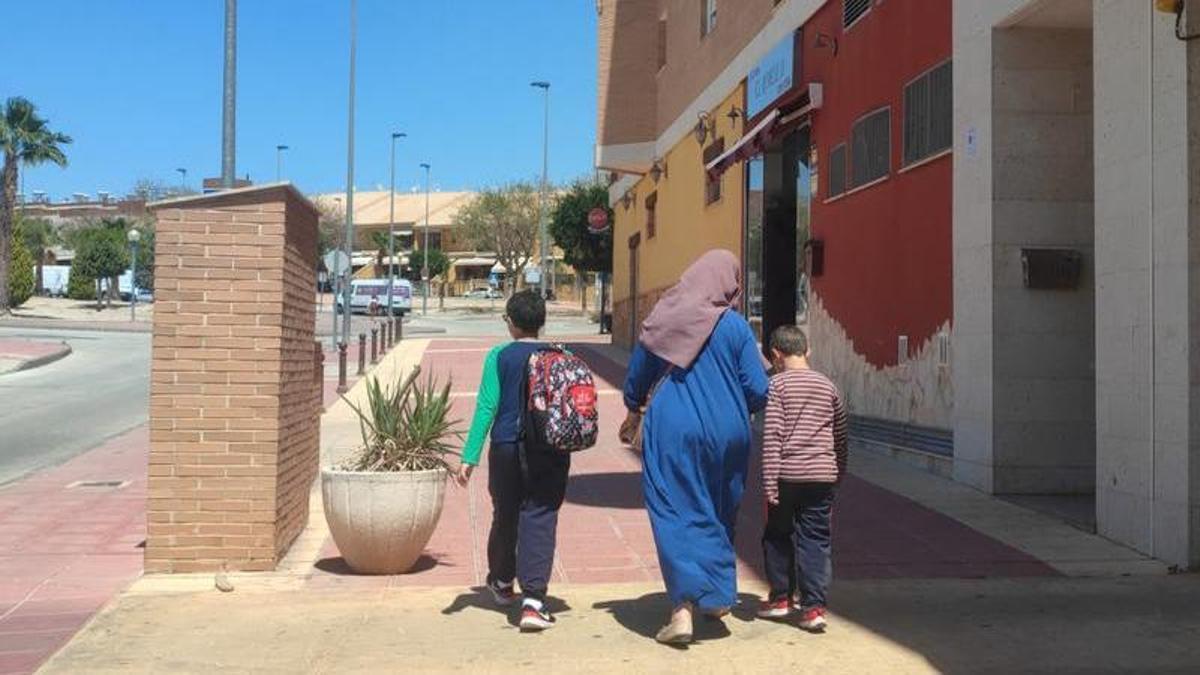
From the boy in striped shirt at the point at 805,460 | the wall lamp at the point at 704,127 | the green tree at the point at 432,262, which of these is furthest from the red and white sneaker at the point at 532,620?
the green tree at the point at 432,262

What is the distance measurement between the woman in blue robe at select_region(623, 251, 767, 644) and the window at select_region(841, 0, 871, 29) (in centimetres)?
813

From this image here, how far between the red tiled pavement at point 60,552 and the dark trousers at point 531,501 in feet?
7.23

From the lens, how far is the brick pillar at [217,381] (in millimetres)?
6703

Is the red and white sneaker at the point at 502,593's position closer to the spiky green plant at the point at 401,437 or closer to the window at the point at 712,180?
the spiky green plant at the point at 401,437

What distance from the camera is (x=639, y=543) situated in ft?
25.7

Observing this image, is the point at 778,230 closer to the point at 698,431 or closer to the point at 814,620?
the point at 814,620

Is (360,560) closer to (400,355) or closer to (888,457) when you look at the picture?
(888,457)

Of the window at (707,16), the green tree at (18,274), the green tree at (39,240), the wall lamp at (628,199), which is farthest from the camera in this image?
the green tree at (39,240)

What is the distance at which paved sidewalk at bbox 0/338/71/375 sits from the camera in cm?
2627

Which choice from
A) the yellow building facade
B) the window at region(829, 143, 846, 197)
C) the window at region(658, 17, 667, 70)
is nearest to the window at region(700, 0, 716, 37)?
the yellow building facade

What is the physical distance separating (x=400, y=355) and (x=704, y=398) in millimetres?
24056

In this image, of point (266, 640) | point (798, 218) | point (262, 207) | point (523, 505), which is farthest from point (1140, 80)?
point (798, 218)

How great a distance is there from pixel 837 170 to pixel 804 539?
27.6 feet

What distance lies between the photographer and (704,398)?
5.35m
